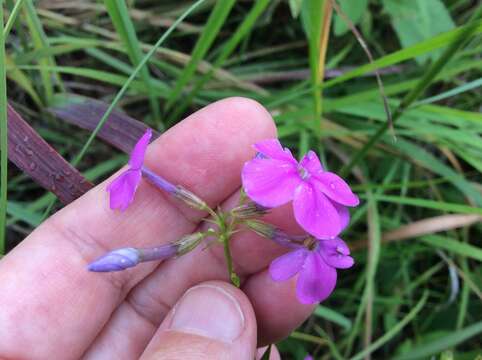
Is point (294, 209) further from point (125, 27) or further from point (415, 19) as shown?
point (415, 19)

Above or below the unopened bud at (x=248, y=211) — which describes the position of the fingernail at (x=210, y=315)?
below

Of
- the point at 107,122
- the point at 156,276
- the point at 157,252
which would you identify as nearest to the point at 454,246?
the point at 156,276

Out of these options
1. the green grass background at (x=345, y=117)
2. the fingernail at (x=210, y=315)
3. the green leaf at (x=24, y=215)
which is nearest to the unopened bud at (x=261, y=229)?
the fingernail at (x=210, y=315)

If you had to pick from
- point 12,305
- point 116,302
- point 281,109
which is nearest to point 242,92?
point 281,109

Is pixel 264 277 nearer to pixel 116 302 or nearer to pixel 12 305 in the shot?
pixel 116 302

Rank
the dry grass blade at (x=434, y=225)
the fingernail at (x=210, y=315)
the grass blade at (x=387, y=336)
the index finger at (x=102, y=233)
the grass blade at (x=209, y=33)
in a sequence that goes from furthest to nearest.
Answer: the dry grass blade at (x=434, y=225), the grass blade at (x=387, y=336), the grass blade at (x=209, y=33), the index finger at (x=102, y=233), the fingernail at (x=210, y=315)

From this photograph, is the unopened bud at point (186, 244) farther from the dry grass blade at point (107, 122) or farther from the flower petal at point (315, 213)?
the dry grass blade at point (107, 122)

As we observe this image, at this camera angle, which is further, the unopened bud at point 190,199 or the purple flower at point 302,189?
the unopened bud at point 190,199
